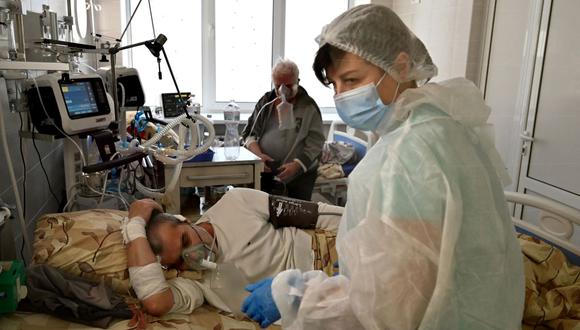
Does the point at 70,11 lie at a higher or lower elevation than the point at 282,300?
higher

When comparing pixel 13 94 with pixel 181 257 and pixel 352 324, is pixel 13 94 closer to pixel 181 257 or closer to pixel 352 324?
pixel 181 257

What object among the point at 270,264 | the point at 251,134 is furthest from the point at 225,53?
the point at 270,264

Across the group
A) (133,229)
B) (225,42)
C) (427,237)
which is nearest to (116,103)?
(133,229)

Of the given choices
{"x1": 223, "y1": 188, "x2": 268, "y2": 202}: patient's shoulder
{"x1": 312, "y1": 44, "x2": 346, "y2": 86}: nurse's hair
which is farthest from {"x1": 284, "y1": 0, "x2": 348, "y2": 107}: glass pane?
{"x1": 312, "y1": 44, "x2": 346, "y2": 86}: nurse's hair

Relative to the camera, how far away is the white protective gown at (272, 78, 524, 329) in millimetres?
826

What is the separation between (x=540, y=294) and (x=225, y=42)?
351cm

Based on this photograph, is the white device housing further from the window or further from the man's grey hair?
the window

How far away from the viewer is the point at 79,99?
5.69 feet

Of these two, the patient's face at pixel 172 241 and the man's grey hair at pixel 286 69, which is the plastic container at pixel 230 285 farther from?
the man's grey hair at pixel 286 69

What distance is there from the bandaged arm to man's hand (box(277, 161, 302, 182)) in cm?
122

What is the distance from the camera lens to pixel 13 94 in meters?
1.66

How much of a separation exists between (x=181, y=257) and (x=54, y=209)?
96cm

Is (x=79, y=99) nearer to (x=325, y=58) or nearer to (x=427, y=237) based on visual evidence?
(x=325, y=58)

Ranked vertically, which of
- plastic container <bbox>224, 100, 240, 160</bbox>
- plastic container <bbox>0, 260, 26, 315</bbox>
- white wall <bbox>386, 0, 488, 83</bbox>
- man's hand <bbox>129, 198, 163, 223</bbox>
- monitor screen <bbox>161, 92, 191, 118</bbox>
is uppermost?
white wall <bbox>386, 0, 488, 83</bbox>
